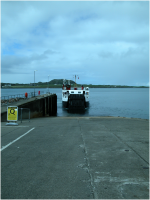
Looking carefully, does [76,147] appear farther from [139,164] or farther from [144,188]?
[144,188]

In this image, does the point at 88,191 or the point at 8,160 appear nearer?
the point at 88,191

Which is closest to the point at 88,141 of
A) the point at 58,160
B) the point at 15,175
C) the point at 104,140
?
the point at 104,140

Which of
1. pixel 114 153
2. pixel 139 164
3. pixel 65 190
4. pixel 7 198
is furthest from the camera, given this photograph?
pixel 114 153

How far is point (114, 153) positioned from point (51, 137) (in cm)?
359

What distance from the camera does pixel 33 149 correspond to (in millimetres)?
7168

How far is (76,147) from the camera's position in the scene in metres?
7.44

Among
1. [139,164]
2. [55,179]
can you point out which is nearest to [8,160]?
[55,179]

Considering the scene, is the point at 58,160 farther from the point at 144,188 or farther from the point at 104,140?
the point at 104,140

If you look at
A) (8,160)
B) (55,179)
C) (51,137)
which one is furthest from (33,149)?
(55,179)

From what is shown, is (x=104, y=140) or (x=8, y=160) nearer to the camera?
(x=8, y=160)

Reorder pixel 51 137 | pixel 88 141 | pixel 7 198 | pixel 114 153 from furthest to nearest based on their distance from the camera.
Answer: pixel 51 137, pixel 88 141, pixel 114 153, pixel 7 198

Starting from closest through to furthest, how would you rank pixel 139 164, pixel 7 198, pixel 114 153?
pixel 7 198, pixel 139 164, pixel 114 153

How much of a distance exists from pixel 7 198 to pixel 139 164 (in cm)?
360

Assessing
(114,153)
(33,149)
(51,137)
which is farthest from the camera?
(51,137)
